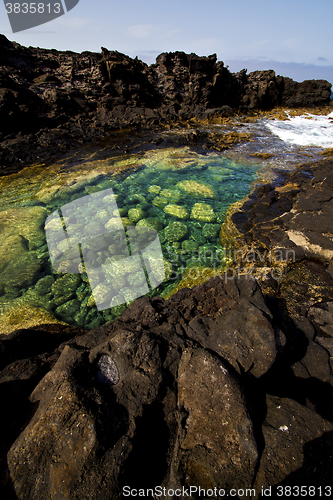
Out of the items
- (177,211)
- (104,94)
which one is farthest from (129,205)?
(104,94)

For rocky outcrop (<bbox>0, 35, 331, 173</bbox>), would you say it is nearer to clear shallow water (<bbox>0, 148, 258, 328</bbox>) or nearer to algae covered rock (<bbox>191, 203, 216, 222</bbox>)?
clear shallow water (<bbox>0, 148, 258, 328</bbox>)

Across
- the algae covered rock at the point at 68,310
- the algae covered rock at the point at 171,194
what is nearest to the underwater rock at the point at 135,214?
the algae covered rock at the point at 171,194

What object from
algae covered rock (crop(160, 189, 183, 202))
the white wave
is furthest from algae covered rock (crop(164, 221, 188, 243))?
the white wave

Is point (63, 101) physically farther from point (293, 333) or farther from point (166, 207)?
point (293, 333)

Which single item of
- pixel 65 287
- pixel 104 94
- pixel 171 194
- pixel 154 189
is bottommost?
pixel 65 287

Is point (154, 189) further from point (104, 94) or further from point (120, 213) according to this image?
point (104, 94)
